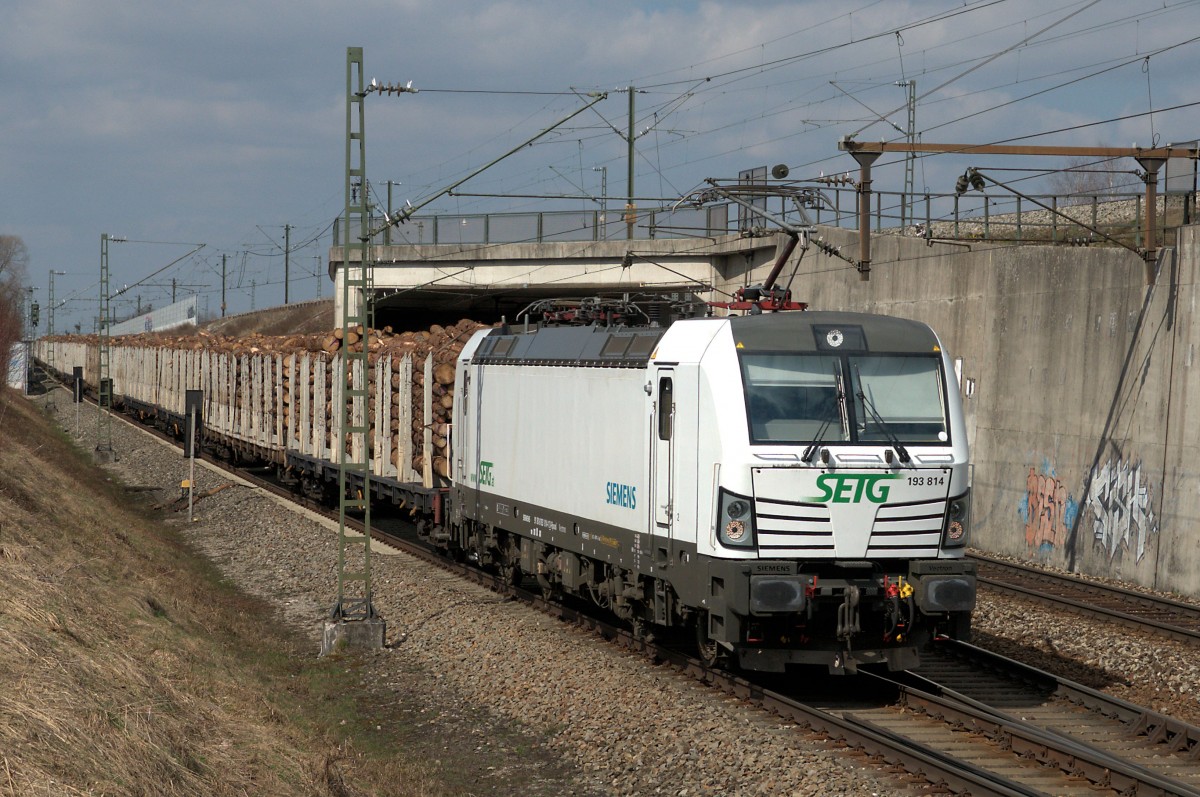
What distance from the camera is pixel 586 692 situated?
1153cm

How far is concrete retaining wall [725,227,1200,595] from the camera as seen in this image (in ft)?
58.2

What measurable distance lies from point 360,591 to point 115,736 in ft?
31.7

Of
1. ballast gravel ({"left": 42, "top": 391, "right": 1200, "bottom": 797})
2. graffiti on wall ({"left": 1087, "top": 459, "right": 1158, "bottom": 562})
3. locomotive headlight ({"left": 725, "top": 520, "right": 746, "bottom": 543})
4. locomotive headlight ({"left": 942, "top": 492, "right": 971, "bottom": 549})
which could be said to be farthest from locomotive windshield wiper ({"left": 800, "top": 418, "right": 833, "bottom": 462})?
graffiti on wall ({"left": 1087, "top": 459, "right": 1158, "bottom": 562})

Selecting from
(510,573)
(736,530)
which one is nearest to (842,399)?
(736,530)

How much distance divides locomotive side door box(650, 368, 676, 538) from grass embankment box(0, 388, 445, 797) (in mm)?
3081

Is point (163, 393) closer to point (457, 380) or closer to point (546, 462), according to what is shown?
point (457, 380)

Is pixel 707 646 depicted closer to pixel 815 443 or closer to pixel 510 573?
pixel 815 443

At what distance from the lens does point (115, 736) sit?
7664mm

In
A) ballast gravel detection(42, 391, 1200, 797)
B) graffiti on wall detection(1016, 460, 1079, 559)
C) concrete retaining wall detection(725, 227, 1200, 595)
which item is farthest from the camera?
graffiti on wall detection(1016, 460, 1079, 559)

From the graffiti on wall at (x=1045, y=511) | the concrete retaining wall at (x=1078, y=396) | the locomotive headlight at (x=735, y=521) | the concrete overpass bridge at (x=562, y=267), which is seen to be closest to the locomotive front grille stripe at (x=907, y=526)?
the locomotive headlight at (x=735, y=521)

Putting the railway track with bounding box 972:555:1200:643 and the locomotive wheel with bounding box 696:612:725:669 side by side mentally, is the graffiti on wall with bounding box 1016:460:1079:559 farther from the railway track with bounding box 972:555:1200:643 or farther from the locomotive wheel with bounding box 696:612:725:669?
the locomotive wheel with bounding box 696:612:725:669

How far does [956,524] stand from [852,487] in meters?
1.07

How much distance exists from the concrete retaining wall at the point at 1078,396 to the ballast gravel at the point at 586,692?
302cm

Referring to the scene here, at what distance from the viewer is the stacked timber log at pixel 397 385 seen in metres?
20.7
